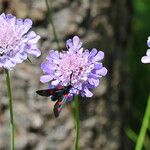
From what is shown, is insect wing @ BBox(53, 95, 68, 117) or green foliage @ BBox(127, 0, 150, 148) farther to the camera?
green foliage @ BBox(127, 0, 150, 148)

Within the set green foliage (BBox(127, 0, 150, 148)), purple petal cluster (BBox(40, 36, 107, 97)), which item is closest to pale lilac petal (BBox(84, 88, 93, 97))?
purple petal cluster (BBox(40, 36, 107, 97))

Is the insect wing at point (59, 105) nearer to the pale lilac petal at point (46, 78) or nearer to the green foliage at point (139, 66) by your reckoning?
the pale lilac petal at point (46, 78)

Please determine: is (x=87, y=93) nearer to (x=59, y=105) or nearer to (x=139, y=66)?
(x=59, y=105)

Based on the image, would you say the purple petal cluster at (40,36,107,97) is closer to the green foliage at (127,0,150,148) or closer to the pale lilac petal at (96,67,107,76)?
the pale lilac petal at (96,67,107,76)

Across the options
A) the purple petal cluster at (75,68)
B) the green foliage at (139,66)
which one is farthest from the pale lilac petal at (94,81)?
the green foliage at (139,66)

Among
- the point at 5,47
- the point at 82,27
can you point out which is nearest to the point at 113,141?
the point at 82,27

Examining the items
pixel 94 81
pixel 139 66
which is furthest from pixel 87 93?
pixel 139 66
